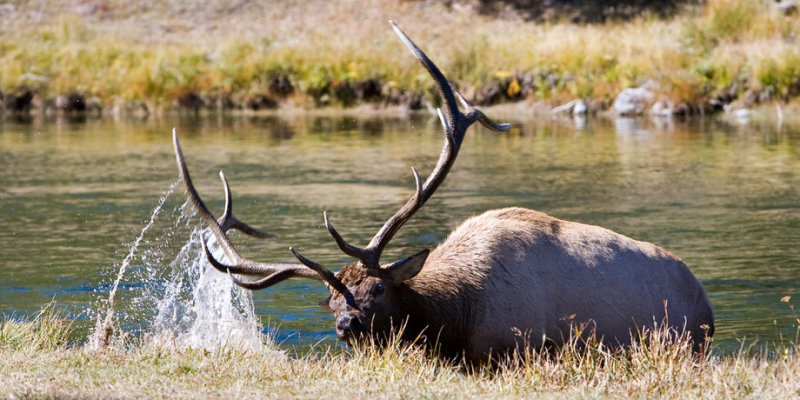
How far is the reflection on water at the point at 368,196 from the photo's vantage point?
38.8 feet

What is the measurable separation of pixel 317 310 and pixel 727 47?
934 inches

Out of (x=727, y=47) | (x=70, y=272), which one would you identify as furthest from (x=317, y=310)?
(x=727, y=47)

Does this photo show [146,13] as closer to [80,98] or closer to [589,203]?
[80,98]

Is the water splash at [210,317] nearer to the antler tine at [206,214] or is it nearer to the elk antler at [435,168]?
the antler tine at [206,214]

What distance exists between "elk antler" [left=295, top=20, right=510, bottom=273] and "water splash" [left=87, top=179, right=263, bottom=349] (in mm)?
1121

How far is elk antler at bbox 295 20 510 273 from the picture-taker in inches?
303

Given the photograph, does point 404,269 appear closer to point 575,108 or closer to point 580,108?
point 580,108

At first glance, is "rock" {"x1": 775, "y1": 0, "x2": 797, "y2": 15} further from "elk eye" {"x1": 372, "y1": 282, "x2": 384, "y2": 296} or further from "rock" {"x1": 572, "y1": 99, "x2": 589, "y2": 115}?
"elk eye" {"x1": 372, "y1": 282, "x2": 384, "y2": 296}

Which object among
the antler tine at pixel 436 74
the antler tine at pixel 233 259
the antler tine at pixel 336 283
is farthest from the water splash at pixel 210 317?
the antler tine at pixel 436 74

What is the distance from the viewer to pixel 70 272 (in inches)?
500

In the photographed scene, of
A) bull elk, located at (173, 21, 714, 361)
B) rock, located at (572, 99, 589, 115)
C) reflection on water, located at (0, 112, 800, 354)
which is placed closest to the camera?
bull elk, located at (173, 21, 714, 361)

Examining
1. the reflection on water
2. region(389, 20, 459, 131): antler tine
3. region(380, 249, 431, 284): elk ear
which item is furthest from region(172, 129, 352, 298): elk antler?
the reflection on water

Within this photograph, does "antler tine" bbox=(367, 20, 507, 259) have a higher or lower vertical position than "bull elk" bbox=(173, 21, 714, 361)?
higher

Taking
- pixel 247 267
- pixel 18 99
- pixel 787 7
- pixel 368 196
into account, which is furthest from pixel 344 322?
pixel 18 99
